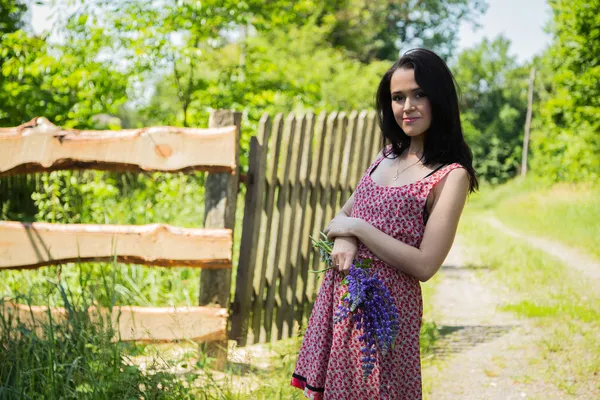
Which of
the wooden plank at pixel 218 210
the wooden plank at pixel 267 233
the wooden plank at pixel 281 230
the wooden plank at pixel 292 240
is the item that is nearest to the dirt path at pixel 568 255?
the wooden plank at pixel 292 240

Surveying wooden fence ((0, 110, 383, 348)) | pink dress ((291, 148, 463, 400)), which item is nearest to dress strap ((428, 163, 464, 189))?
pink dress ((291, 148, 463, 400))

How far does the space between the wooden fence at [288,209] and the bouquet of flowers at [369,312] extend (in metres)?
2.15

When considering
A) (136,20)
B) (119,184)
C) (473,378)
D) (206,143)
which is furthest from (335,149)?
(119,184)

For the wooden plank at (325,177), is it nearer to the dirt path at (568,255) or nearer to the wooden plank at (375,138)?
the wooden plank at (375,138)

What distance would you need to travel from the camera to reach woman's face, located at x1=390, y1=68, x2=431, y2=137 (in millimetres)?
1924

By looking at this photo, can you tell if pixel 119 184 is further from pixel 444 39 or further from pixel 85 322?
pixel 444 39

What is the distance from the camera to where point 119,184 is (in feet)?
23.9

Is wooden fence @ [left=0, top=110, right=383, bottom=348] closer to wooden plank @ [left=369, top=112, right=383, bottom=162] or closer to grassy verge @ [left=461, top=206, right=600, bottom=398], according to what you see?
wooden plank @ [left=369, top=112, right=383, bottom=162]

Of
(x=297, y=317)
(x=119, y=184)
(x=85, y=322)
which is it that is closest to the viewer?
(x=85, y=322)

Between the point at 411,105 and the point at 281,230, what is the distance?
2.38 meters

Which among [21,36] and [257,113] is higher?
[21,36]

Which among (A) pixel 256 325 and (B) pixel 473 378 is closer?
(B) pixel 473 378

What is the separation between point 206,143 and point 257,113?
401 centimetres

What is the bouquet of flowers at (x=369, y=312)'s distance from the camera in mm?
1771
